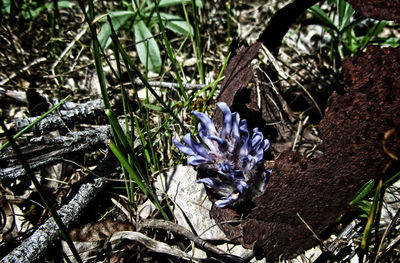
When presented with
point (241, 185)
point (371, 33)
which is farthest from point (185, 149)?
point (371, 33)

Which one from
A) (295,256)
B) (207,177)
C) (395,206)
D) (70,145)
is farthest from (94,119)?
(395,206)

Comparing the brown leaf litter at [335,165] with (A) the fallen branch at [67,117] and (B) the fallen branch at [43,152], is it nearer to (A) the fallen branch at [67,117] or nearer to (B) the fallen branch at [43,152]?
(B) the fallen branch at [43,152]

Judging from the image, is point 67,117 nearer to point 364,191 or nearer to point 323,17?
point 364,191

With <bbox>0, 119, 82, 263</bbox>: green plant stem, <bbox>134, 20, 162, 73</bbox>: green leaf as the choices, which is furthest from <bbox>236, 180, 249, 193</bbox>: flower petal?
<bbox>134, 20, 162, 73</bbox>: green leaf

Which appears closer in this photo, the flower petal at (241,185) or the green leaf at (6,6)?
the flower petal at (241,185)

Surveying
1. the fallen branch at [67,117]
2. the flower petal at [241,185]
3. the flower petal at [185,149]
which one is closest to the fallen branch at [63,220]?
the fallen branch at [67,117]

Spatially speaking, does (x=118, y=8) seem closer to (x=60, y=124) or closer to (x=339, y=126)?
(x=60, y=124)
